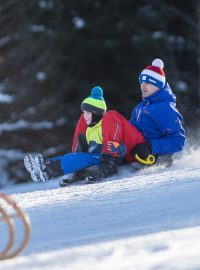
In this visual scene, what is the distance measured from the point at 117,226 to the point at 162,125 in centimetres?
255

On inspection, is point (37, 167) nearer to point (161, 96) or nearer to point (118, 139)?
point (118, 139)

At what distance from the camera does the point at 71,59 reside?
23125 millimetres

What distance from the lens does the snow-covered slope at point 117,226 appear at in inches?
143

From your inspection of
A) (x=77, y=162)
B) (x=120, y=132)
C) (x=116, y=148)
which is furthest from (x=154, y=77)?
(x=77, y=162)

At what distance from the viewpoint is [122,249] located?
3.78 metres

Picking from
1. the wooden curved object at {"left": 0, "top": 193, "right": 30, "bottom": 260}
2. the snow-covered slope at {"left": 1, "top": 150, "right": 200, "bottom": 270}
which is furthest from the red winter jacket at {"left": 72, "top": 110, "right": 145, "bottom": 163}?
the wooden curved object at {"left": 0, "top": 193, "right": 30, "bottom": 260}

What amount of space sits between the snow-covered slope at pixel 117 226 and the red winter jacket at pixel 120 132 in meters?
0.68

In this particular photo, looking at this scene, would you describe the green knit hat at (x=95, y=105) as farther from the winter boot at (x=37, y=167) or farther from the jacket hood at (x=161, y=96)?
the winter boot at (x=37, y=167)

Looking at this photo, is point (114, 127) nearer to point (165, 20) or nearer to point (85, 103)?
point (85, 103)

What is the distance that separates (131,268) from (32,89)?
1959cm

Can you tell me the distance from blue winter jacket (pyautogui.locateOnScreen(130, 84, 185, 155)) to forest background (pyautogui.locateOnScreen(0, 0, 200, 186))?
14.9 metres

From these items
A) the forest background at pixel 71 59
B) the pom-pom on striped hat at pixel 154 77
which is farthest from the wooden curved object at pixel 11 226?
the forest background at pixel 71 59

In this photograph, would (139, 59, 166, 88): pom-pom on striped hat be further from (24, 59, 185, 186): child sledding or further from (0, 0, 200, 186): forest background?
(0, 0, 200, 186): forest background

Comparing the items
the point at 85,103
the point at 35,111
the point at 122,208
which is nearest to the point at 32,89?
the point at 35,111
